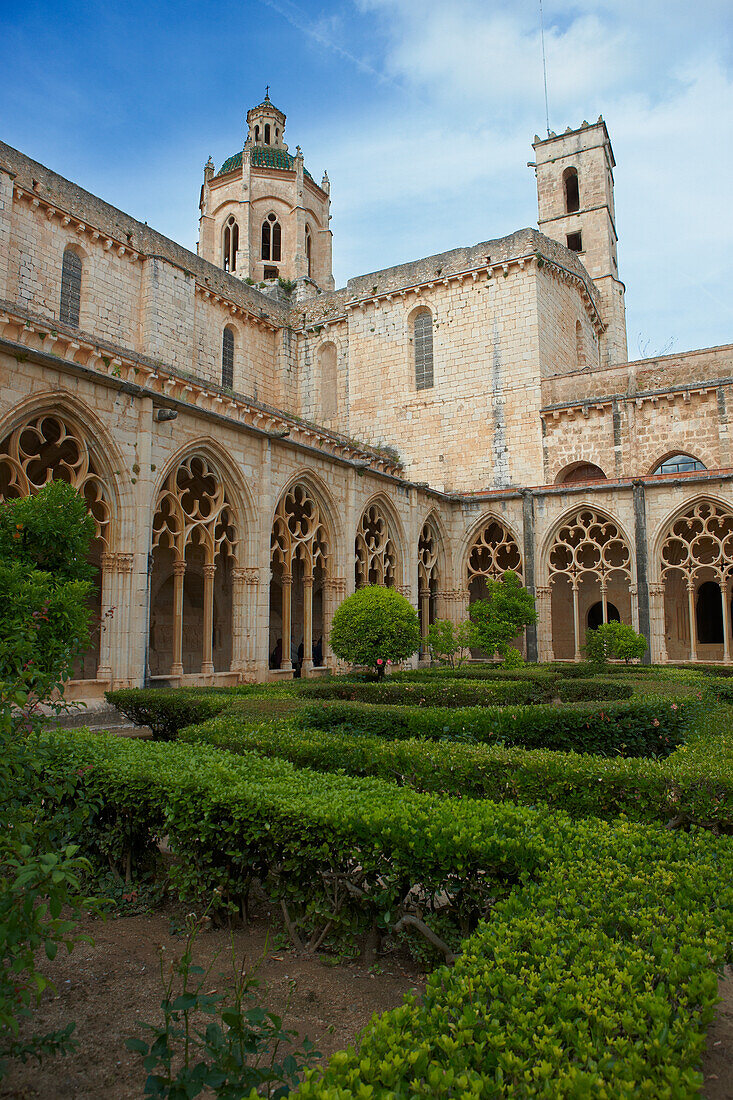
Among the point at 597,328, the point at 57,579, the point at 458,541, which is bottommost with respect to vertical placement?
the point at 57,579

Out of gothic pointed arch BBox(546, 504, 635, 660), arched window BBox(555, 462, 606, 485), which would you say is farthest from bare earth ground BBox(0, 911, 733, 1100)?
arched window BBox(555, 462, 606, 485)

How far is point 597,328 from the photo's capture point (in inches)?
951

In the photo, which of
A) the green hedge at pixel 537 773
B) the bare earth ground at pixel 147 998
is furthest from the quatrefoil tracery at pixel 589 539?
the bare earth ground at pixel 147 998

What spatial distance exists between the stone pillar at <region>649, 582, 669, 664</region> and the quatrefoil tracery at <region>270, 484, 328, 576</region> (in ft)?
23.6

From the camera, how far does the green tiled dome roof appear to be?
26.3 m

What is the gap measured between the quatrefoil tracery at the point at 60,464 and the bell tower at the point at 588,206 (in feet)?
66.5

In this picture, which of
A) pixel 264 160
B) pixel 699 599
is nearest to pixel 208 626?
pixel 699 599

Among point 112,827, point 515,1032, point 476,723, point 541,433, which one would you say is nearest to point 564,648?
point 541,433

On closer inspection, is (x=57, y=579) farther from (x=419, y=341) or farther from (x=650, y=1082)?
(x=419, y=341)

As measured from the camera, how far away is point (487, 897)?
112 inches

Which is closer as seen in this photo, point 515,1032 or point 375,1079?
point 375,1079

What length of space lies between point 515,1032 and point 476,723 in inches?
171

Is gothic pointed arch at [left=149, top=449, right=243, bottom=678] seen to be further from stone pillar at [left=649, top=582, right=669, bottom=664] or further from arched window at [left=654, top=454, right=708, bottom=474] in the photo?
arched window at [left=654, top=454, right=708, bottom=474]

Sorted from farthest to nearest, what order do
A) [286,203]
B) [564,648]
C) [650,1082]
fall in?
[286,203] < [564,648] < [650,1082]
